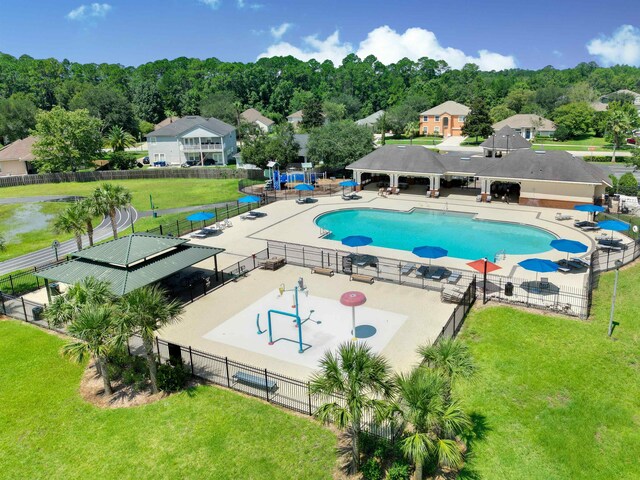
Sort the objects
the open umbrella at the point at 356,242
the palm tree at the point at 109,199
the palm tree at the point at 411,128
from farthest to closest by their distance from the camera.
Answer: the palm tree at the point at 411,128 < the palm tree at the point at 109,199 < the open umbrella at the point at 356,242

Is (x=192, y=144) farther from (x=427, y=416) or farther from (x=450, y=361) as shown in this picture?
(x=427, y=416)

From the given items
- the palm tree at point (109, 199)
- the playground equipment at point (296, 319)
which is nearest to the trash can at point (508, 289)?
the playground equipment at point (296, 319)

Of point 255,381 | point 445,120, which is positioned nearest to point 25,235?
point 255,381

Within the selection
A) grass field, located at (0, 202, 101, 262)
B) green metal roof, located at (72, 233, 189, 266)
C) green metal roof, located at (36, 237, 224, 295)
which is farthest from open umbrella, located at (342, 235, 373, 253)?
grass field, located at (0, 202, 101, 262)

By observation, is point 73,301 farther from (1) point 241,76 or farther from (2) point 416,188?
(1) point 241,76

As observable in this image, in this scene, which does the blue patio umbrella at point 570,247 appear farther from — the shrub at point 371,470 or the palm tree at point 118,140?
the palm tree at point 118,140
